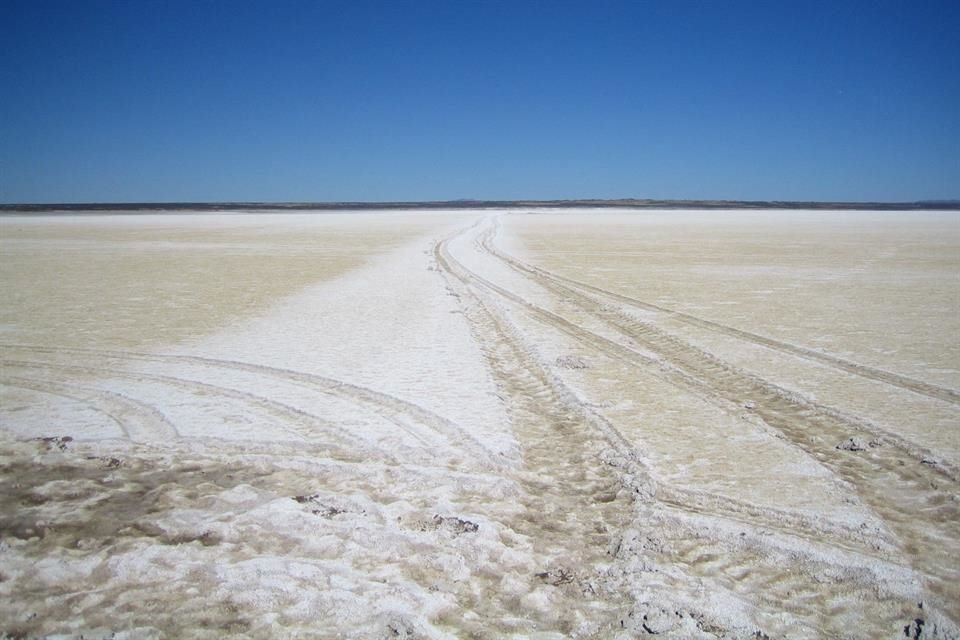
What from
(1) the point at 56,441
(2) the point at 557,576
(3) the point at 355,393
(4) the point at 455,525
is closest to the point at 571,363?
(3) the point at 355,393

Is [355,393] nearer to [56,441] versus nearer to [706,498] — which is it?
[56,441]

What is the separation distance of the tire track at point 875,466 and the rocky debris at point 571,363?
568 millimetres

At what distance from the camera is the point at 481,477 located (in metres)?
3.99

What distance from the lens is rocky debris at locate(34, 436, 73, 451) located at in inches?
173

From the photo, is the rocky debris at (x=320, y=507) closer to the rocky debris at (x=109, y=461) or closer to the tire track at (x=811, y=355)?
the rocky debris at (x=109, y=461)

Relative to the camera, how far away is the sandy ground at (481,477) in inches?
106

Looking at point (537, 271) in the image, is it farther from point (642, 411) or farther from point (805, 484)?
point (805, 484)

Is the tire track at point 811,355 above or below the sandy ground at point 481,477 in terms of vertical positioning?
above

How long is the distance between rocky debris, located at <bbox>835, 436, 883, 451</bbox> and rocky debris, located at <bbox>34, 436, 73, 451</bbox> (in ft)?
18.9

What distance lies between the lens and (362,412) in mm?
5188

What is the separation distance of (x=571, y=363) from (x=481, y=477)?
3107 millimetres

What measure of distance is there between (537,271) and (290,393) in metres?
10.8

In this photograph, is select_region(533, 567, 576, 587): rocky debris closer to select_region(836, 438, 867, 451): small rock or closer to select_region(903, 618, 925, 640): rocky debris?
select_region(903, 618, 925, 640): rocky debris

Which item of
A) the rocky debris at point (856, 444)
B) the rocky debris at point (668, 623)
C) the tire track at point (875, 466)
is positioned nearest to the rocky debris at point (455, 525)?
the rocky debris at point (668, 623)
